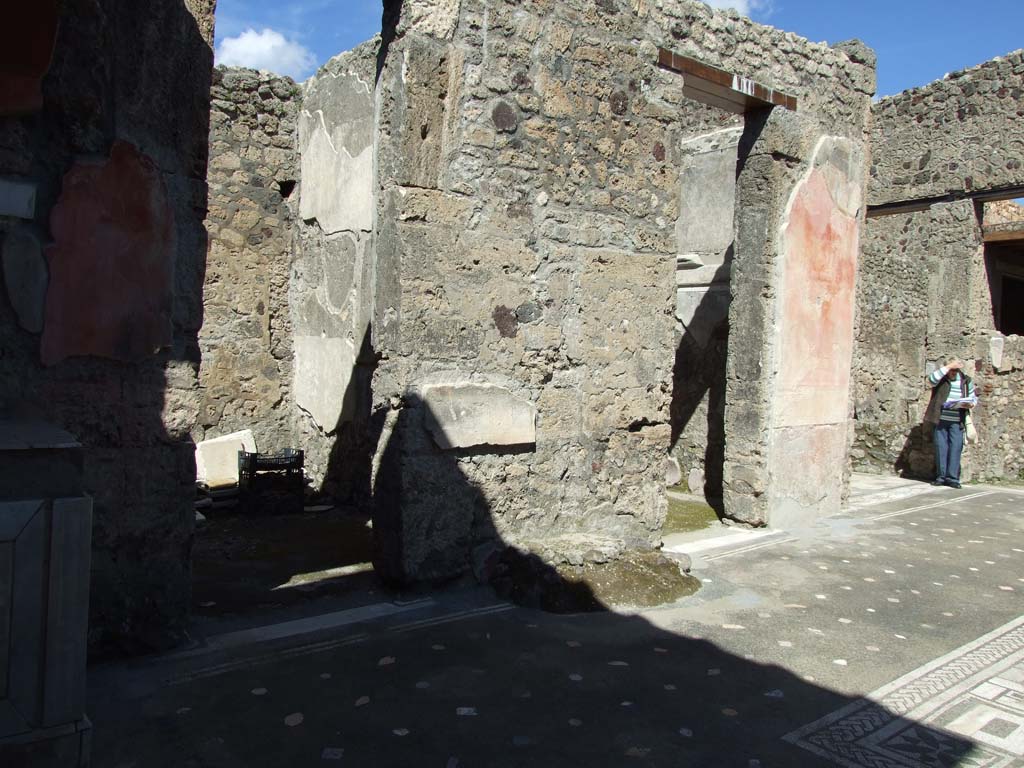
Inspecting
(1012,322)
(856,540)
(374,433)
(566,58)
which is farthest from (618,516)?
(1012,322)

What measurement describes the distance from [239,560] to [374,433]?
44.6 inches

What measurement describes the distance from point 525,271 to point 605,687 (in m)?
2.15

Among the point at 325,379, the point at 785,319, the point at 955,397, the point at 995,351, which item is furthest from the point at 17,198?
the point at 995,351

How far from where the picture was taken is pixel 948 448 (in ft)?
28.3

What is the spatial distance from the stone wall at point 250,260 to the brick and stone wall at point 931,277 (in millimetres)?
5937

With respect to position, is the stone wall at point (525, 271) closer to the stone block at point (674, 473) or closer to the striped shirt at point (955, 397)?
the stone block at point (674, 473)

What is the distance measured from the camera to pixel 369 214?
5.68 metres

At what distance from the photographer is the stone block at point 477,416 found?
3.93m

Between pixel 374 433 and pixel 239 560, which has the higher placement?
pixel 374 433

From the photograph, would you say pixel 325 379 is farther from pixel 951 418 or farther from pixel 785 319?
pixel 951 418

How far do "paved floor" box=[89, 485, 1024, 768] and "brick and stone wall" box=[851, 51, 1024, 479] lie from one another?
549cm

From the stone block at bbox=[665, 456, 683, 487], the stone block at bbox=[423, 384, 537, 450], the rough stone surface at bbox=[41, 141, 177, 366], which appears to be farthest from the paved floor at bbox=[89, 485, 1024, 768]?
the stone block at bbox=[665, 456, 683, 487]

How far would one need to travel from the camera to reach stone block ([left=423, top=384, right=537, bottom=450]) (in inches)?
155

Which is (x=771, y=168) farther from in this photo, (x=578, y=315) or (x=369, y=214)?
(x=369, y=214)
